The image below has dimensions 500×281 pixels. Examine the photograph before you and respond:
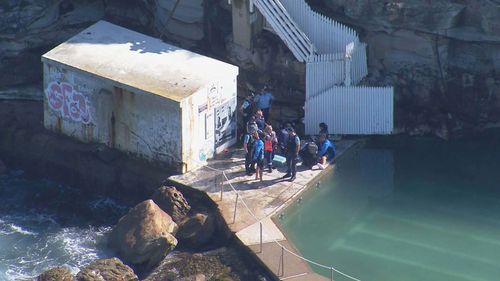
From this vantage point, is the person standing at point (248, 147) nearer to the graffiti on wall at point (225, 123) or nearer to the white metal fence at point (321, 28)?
Result: the graffiti on wall at point (225, 123)

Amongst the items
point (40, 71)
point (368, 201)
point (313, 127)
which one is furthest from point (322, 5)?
point (40, 71)

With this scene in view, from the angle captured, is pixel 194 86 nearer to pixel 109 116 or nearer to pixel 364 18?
pixel 109 116

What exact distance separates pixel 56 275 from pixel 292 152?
8.45m

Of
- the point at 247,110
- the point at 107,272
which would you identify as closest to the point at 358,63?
the point at 247,110

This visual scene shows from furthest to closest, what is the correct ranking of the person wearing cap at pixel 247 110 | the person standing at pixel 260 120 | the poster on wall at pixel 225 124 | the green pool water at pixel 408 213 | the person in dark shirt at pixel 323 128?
the person wearing cap at pixel 247 110 < the person in dark shirt at pixel 323 128 < the poster on wall at pixel 225 124 < the person standing at pixel 260 120 < the green pool water at pixel 408 213

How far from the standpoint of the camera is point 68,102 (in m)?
44.3

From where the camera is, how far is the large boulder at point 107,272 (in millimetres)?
37656

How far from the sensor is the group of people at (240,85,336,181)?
1631 inches

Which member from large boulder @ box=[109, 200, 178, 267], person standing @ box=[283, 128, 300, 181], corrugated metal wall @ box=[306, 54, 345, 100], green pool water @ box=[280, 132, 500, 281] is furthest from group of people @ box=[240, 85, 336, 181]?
large boulder @ box=[109, 200, 178, 267]

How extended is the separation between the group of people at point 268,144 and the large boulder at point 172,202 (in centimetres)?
256

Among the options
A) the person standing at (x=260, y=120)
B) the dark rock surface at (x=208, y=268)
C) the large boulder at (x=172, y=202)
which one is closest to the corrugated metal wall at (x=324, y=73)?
the person standing at (x=260, y=120)

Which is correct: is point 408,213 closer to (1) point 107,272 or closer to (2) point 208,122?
(2) point 208,122

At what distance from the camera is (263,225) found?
3941 cm

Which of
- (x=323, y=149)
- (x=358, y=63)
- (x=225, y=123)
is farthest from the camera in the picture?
(x=358, y=63)
